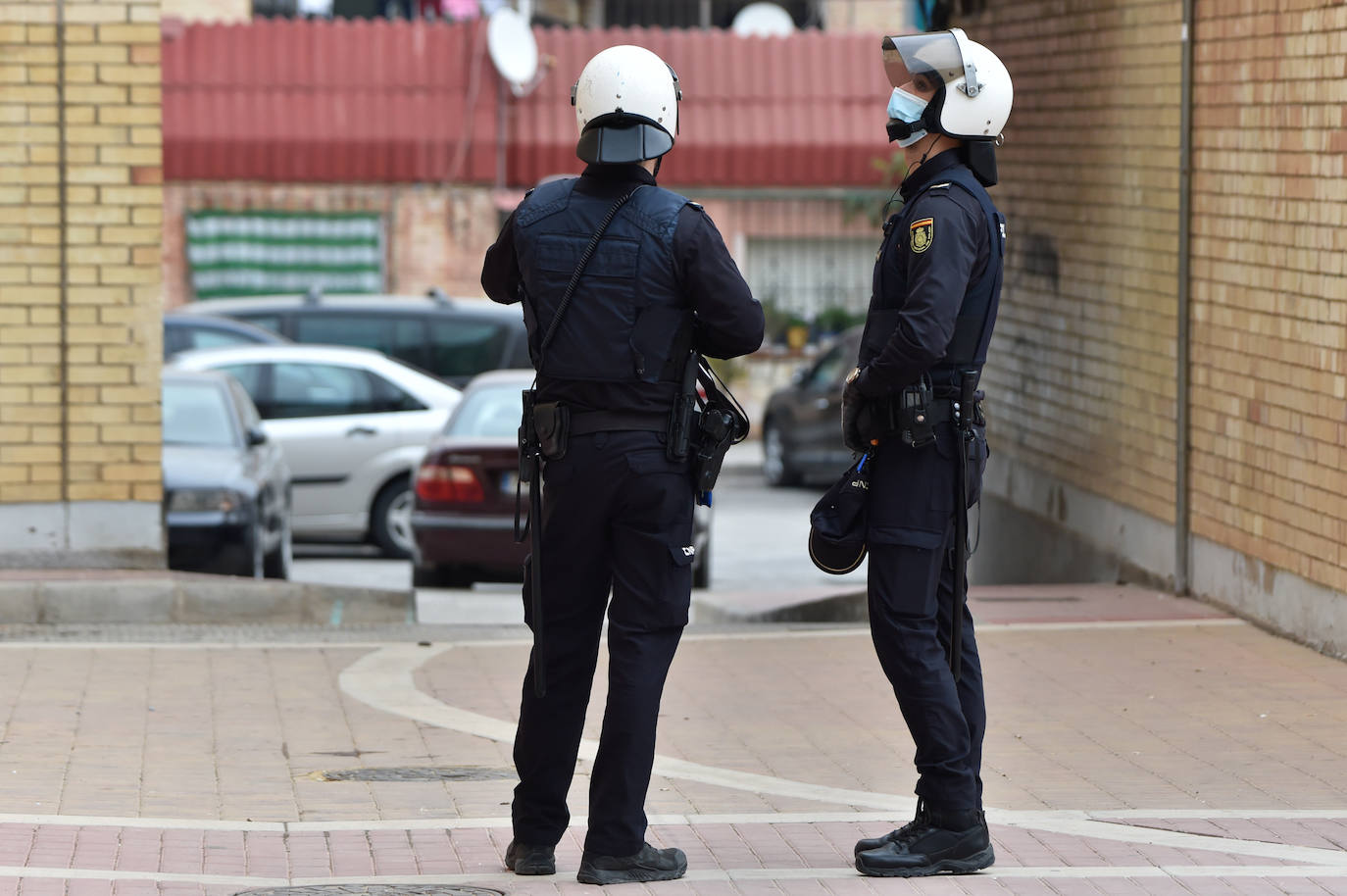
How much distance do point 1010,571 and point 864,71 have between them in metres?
14.2

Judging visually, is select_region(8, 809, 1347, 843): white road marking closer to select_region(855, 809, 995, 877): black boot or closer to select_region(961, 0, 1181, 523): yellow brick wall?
select_region(855, 809, 995, 877): black boot

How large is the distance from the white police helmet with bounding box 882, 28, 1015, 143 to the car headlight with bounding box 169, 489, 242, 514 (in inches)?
270

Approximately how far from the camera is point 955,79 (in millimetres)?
5277

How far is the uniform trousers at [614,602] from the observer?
16.8 ft

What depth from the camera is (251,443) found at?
1239 cm

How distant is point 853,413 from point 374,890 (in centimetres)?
171

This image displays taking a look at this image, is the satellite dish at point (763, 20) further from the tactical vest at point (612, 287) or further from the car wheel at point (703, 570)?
the tactical vest at point (612, 287)

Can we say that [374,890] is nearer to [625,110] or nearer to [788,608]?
[625,110]

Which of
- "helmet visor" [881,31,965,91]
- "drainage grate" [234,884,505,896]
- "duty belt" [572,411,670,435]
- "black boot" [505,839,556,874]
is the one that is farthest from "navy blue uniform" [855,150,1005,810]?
"drainage grate" [234,884,505,896]

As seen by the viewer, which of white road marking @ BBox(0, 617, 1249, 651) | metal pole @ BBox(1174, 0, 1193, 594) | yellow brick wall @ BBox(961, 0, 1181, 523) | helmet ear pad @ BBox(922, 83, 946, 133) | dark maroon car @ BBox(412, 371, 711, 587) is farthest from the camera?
dark maroon car @ BBox(412, 371, 711, 587)

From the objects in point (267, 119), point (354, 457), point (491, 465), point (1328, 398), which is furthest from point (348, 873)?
point (267, 119)

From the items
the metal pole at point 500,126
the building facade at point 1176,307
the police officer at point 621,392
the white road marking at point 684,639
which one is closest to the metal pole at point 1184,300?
the building facade at point 1176,307

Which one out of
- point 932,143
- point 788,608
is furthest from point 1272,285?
point 932,143

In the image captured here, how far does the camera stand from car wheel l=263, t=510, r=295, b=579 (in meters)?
12.6
